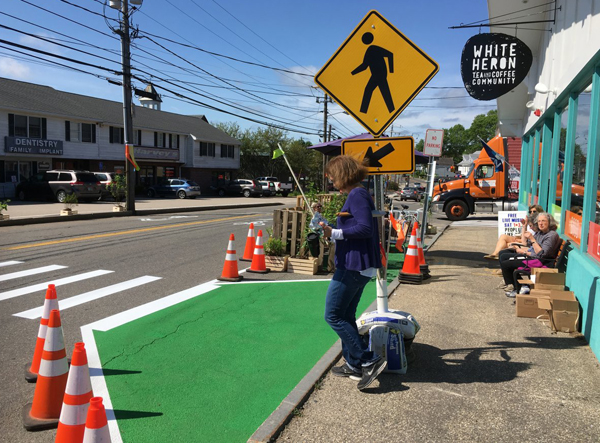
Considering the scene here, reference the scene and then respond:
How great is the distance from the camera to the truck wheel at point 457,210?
23.5 meters

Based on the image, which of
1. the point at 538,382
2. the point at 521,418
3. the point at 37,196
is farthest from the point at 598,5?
the point at 37,196

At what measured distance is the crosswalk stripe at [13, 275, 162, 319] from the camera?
20.5 feet

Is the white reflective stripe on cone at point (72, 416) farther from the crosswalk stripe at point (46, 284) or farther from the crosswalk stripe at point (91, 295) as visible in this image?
the crosswalk stripe at point (46, 284)

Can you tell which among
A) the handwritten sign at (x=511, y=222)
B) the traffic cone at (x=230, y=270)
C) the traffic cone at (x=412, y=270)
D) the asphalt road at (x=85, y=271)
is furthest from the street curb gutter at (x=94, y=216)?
the handwritten sign at (x=511, y=222)

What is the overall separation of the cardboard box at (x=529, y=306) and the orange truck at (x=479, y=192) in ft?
59.0

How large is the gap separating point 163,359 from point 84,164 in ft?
116

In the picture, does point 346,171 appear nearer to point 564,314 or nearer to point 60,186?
point 564,314

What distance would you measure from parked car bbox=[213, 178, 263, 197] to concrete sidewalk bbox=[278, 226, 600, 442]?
38.2m

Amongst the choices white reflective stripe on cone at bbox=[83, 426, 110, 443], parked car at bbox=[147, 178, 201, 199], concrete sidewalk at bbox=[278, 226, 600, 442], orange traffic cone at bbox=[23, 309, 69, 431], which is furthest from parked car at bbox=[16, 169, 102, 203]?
white reflective stripe on cone at bbox=[83, 426, 110, 443]

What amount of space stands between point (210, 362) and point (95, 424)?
2192 millimetres

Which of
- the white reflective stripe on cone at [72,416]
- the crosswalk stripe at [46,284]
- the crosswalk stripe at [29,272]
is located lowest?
the crosswalk stripe at [46,284]

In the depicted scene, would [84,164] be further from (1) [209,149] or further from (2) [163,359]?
(2) [163,359]

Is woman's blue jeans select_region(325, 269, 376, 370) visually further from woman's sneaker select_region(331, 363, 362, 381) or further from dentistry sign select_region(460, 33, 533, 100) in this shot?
dentistry sign select_region(460, 33, 533, 100)

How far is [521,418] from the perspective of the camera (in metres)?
3.54
